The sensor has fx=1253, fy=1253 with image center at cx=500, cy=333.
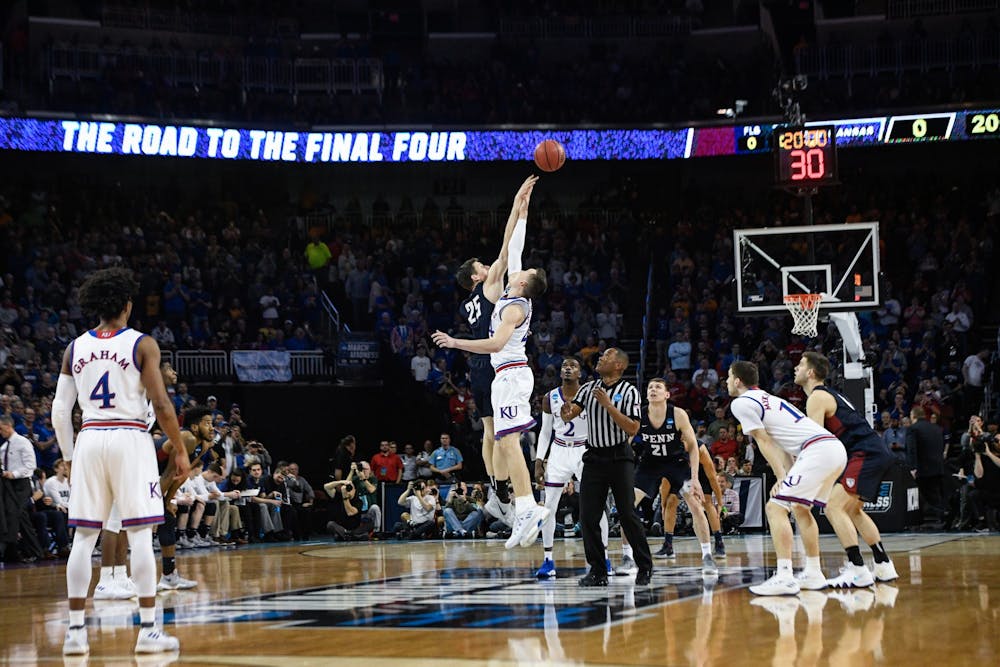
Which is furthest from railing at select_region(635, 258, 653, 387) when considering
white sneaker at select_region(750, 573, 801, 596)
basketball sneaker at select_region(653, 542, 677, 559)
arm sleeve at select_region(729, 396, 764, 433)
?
white sneaker at select_region(750, 573, 801, 596)

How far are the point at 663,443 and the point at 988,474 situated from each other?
808cm

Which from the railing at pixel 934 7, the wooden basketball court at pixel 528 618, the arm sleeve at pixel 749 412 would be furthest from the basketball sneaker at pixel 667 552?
the railing at pixel 934 7

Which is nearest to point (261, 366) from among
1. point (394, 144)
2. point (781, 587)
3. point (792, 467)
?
point (394, 144)

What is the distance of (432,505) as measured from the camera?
21.2 meters

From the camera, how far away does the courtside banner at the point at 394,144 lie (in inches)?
1125

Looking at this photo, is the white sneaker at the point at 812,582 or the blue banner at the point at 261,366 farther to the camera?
the blue banner at the point at 261,366

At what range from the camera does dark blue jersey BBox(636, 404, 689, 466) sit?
521 inches

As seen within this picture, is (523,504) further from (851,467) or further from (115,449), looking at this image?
(115,449)

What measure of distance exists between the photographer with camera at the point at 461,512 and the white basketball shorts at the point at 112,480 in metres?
13.7

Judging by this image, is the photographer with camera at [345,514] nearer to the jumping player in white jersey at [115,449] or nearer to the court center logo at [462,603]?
the court center logo at [462,603]

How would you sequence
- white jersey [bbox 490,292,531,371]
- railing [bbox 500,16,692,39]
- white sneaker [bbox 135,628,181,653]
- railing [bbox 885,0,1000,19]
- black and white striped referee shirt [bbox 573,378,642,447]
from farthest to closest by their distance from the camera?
railing [bbox 500,16,692,39] → railing [bbox 885,0,1000,19] → white jersey [bbox 490,292,531,371] → black and white striped referee shirt [bbox 573,378,642,447] → white sneaker [bbox 135,628,181,653]

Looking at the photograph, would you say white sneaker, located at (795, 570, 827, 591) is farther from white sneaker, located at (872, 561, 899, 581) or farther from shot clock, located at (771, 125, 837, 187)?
shot clock, located at (771, 125, 837, 187)

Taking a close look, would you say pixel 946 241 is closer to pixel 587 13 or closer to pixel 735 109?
pixel 735 109

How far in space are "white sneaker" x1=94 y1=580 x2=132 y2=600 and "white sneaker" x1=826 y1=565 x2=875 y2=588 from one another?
6.11 m
